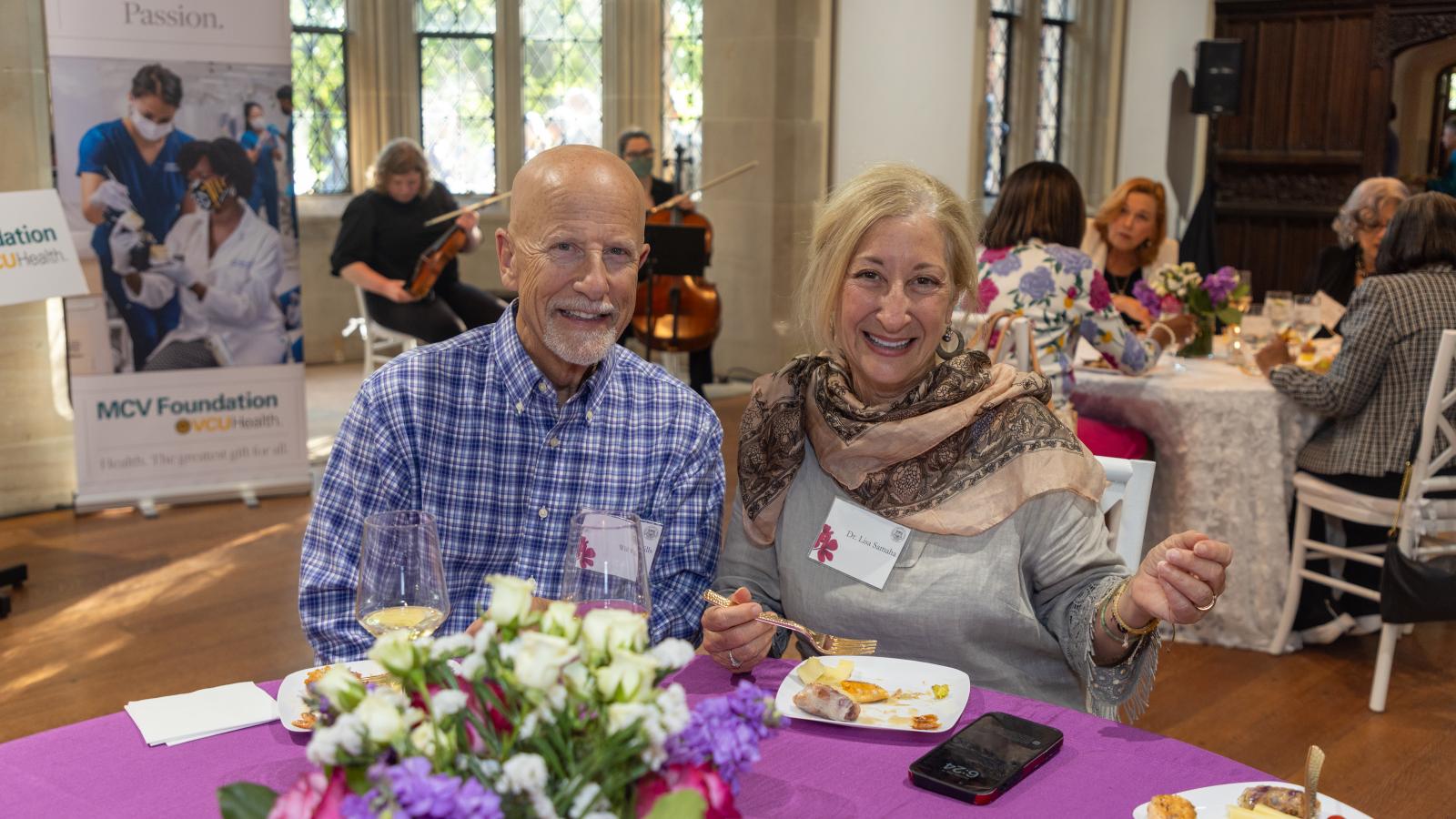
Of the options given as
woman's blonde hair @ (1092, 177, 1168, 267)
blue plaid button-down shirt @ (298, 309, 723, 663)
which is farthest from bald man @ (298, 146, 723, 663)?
woman's blonde hair @ (1092, 177, 1168, 267)

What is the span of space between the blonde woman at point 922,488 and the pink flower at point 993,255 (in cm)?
229

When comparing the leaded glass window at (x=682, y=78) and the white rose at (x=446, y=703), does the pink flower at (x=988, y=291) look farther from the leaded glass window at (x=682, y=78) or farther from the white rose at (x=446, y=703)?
the leaded glass window at (x=682, y=78)

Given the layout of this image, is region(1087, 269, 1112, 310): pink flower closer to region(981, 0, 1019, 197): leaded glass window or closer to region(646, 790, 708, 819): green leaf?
region(646, 790, 708, 819): green leaf

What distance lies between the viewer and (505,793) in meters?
0.84

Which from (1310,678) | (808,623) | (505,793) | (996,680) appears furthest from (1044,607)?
(1310,678)

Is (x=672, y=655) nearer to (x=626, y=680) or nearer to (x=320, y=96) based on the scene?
(x=626, y=680)

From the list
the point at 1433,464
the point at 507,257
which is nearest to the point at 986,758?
the point at 507,257

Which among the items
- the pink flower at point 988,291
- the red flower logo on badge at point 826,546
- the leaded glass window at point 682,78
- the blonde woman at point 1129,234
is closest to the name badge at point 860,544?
the red flower logo on badge at point 826,546

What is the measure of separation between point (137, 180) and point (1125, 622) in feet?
15.5

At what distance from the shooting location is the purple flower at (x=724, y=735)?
2.97 feet

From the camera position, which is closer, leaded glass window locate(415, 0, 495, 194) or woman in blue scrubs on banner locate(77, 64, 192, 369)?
woman in blue scrubs on banner locate(77, 64, 192, 369)

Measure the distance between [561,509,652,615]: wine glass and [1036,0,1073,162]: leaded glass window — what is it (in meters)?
10.1

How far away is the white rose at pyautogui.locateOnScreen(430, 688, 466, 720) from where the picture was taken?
34.2 inches

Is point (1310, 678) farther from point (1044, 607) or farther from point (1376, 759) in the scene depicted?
point (1044, 607)
